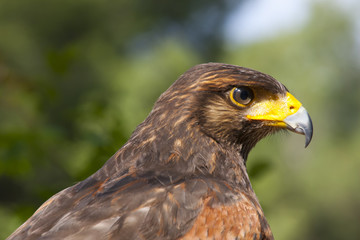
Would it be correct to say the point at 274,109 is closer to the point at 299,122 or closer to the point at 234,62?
the point at 299,122

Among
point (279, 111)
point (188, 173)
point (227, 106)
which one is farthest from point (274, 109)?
point (188, 173)

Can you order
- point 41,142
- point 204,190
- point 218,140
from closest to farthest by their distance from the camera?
point 204,190 < point 218,140 < point 41,142

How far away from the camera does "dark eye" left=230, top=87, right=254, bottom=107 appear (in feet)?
12.5

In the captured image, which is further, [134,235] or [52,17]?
[52,17]

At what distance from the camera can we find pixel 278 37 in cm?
5072

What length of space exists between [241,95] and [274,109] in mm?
235

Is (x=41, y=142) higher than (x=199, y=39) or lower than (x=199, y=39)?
higher

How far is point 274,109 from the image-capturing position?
3891 millimetres

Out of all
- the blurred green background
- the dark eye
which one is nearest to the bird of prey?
the dark eye

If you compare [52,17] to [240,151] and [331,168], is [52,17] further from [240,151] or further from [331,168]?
[240,151]

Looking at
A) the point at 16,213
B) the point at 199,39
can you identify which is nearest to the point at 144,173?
the point at 16,213

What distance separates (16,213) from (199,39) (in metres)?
43.4

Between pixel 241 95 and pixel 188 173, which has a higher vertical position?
pixel 241 95

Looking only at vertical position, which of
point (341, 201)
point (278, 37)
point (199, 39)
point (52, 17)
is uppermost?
point (52, 17)
